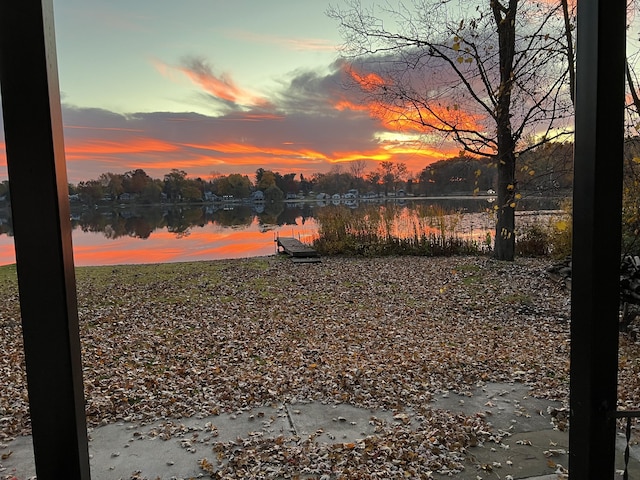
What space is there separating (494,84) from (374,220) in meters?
3.85

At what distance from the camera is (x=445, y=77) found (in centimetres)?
789

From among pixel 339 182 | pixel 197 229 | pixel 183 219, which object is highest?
pixel 339 182

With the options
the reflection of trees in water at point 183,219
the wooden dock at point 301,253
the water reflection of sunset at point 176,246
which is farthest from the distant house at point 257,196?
the wooden dock at point 301,253

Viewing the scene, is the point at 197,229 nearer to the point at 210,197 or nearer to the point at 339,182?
the point at 339,182

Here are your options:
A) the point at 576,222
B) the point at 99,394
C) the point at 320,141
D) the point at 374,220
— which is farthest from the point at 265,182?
the point at 576,222

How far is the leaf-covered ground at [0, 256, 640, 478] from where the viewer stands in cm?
315

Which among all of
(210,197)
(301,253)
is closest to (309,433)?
(301,253)

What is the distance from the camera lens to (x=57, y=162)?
0.78 m

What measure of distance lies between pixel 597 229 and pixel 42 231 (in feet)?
3.55

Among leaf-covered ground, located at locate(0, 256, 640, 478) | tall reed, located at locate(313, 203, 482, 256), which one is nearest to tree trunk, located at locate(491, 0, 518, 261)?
leaf-covered ground, located at locate(0, 256, 640, 478)

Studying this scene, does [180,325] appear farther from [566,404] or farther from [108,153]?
[108,153]

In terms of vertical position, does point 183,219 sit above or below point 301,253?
above

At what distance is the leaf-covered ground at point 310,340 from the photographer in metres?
3.15

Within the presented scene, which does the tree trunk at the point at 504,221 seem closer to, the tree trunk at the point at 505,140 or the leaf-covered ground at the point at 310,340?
the tree trunk at the point at 505,140
